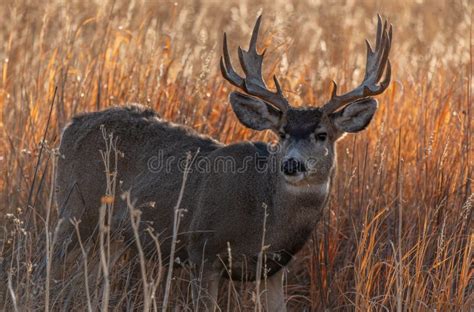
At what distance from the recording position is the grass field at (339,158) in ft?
19.7

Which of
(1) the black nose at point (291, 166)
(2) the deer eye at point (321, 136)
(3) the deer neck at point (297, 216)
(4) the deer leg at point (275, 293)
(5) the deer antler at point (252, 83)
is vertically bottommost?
(4) the deer leg at point (275, 293)

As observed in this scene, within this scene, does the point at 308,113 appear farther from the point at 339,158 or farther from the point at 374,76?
the point at 339,158

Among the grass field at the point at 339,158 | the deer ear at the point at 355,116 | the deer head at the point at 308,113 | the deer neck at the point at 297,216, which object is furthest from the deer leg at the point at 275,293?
the deer ear at the point at 355,116

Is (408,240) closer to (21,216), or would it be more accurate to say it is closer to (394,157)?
(394,157)

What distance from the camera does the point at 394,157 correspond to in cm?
744

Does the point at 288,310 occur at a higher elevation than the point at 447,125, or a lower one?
lower

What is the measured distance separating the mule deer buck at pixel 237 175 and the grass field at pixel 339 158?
0.23 m

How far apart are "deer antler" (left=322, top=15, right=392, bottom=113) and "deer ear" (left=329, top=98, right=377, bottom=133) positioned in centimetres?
5

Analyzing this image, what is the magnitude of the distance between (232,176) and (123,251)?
0.84 m

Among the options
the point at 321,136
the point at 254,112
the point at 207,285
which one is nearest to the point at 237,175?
the point at 254,112

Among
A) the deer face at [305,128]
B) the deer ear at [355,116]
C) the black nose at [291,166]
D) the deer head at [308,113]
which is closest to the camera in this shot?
the black nose at [291,166]

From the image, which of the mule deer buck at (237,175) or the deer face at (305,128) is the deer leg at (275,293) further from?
the deer face at (305,128)

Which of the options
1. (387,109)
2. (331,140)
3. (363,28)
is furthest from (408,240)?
(363,28)

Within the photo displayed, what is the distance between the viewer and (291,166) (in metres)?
5.90
